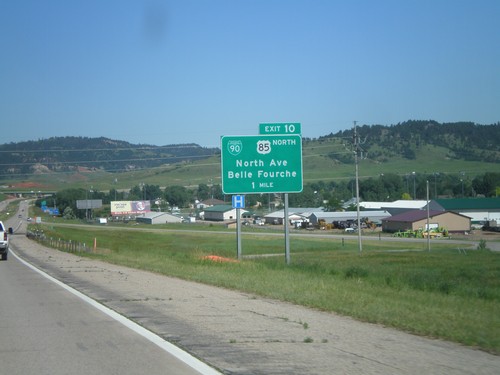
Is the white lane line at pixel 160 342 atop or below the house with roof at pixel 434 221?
atop

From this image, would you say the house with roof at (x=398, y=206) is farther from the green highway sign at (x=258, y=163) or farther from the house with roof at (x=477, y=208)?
the green highway sign at (x=258, y=163)

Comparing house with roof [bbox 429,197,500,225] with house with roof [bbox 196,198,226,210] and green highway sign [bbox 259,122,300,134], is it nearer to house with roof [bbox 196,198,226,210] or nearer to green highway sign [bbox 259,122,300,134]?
house with roof [bbox 196,198,226,210]

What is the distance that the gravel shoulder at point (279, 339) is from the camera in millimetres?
8734

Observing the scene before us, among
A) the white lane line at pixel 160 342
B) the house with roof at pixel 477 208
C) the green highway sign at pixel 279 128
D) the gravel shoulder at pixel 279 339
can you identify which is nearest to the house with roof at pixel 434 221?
the house with roof at pixel 477 208

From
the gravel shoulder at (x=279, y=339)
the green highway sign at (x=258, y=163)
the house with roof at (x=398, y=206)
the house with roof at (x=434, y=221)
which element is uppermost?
the green highway sign at (x=258, y=163)

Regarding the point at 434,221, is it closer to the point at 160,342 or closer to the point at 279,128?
the point at 279,128

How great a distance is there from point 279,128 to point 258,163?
2107 millimetres

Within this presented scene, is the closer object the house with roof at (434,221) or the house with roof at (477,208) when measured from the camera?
the house with roof at (434,221)

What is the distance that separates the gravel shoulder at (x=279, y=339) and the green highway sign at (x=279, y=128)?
13.6 metres

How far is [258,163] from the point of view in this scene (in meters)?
29.6

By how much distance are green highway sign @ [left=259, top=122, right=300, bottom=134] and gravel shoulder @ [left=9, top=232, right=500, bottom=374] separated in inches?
536

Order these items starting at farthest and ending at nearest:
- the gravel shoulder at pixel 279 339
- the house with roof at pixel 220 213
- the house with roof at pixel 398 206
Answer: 1. the house with roof at pixel 220 213
2. the house with roof at pixel 398 206
3. the gravel shoulder at pixel 279 339

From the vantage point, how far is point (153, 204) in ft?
497

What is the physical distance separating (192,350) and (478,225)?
114 meters
